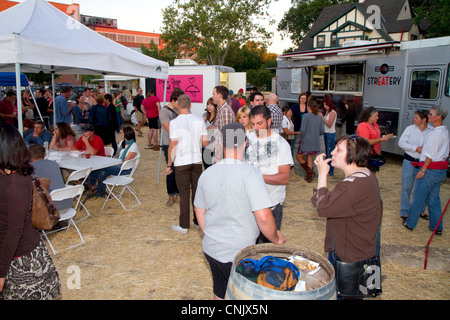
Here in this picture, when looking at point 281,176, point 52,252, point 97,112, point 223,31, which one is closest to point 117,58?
point 97,112

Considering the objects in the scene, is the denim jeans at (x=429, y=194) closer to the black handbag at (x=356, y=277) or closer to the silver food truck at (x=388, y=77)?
the black handbag at (x=356, y=277)

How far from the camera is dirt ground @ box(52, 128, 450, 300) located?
11.0 ft

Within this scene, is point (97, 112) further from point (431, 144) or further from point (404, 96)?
point (404, 96)

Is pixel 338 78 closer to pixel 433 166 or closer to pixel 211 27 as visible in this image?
pixel 433 166

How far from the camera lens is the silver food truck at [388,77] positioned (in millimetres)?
7488

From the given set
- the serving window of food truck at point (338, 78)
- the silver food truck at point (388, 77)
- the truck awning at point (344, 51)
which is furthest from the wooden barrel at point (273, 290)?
the serving window of food truck at point (338, 78)

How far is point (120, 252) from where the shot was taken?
4.12 metres

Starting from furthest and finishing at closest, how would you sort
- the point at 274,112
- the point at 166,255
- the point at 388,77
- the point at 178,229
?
the point at 388,77, the point at 274,112, the point at 178,229, the point at 166,255

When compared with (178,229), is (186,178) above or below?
above

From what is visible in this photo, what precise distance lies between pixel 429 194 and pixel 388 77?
5.02 metres

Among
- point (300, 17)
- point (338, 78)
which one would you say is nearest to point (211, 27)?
point (300, 17)

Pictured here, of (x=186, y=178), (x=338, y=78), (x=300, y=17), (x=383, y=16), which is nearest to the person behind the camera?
(x=186, y=178)

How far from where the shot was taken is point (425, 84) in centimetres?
769

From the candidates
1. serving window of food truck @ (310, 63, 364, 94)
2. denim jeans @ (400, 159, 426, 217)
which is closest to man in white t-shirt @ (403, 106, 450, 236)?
denim jeans @ (400, 159, 426, 217)
